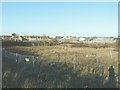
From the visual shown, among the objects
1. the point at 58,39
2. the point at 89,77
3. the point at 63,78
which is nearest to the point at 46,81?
the point at 63,78

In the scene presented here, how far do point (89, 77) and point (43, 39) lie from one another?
125 ft

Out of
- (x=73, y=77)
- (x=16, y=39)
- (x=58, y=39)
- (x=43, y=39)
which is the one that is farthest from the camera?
(x=58, y=39)

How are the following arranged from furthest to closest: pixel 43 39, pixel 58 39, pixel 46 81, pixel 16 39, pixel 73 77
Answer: pixel 58 39, pixel 43 39, pixel 16 39, pixel 73 77, pixel 46 81

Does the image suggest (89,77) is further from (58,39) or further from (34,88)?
(58,39)

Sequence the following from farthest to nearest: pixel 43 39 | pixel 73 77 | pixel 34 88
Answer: pixel 43 39 → pixel 73 77 → pixel 34 88

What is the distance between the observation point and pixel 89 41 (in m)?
47.7

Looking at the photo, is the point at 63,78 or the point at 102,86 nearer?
the point at 102,86

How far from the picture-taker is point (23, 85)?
31.7ft

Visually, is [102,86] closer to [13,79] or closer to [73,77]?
[73,77]

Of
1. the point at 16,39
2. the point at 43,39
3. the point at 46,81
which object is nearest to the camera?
the point at 46,81

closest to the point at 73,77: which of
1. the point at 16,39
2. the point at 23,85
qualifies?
the point at 23,85

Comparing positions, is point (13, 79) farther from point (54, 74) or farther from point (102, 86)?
point (102, 86)

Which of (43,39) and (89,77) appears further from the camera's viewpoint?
(43,39)

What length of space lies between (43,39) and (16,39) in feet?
16.9
